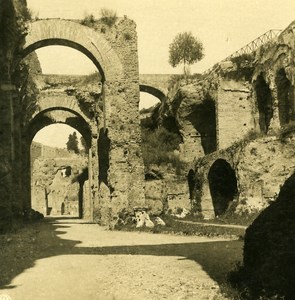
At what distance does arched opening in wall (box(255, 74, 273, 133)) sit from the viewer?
23.2m

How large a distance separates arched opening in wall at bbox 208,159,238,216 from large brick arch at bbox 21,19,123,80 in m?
6.82

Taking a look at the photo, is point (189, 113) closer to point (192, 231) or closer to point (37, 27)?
point (37, 27)

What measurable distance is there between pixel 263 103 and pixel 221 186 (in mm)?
4787

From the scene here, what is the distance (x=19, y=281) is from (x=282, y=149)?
12570 mm

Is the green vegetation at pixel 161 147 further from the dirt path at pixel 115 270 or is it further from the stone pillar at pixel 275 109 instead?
the dirt path at pixel 115 270

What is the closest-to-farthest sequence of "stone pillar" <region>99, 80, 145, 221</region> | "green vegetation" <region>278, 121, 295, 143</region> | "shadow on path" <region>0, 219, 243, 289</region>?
"shadow on path" <region>0, 219, 243, 289</region>, "stone pillar" <region>99, 80, 145, 221</region>, "green vegetation" <region>278, 121, 295, 143</region>

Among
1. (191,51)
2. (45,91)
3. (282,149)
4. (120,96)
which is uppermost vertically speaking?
(191,51)

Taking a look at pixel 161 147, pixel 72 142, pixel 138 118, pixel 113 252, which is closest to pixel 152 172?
pixel 161 147

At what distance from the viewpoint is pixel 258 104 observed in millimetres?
23609

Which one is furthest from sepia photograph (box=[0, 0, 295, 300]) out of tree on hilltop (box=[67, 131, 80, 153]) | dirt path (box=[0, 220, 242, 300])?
tree on hilltop (box=[67, 131, 80, 153])

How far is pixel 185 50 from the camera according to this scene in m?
37.7

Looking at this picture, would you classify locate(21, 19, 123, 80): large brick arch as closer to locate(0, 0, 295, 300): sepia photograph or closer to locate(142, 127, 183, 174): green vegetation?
locate(0, 0, 295, 300): sepia photograph

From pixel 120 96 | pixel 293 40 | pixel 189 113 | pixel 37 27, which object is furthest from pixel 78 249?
pixel 189 113

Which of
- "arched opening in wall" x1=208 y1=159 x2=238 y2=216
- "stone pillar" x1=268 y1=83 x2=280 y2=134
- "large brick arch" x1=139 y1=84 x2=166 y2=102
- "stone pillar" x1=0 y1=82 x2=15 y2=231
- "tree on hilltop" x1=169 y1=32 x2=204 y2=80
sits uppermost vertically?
"tree on hilltop" x1=169 y1=32 x2=204 y2=80
